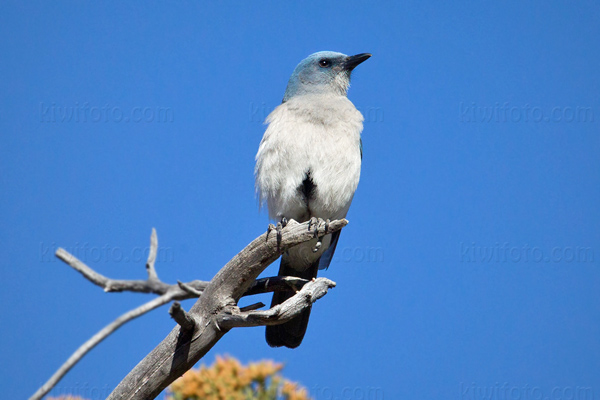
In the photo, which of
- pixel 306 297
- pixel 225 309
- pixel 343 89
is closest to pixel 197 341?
pixel 225 309

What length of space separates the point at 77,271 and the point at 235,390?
197 cm

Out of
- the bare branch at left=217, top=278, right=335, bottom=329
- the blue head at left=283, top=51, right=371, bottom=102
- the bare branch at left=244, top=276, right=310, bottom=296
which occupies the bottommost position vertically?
the bare branch at left=217, top=278, right=335, bottom=329

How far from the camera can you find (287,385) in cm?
490

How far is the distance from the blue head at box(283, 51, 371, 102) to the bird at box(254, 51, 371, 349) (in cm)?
26

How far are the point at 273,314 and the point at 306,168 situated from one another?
6.12 feet

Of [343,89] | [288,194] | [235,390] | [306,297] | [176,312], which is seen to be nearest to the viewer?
[176,312]

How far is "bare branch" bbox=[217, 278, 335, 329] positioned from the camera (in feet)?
14.6

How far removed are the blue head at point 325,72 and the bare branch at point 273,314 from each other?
2.82m

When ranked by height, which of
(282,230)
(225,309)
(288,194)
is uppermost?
(288,194)

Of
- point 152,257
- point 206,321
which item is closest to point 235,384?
point 206,321

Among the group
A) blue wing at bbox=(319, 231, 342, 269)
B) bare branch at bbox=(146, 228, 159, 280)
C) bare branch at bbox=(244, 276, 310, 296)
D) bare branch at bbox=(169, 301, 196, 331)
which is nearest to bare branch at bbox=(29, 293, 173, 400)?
bare branch at bbox=(146, 228, 159, 280)

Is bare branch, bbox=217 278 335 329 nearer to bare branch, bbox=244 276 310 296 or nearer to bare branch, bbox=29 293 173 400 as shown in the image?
bare branch, bbox=244 276 310 296

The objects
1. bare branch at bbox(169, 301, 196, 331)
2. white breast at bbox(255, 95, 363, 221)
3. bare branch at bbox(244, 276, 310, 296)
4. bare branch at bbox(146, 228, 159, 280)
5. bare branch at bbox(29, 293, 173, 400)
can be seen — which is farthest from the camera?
white breast at bbox(255, 95, 363, 221)

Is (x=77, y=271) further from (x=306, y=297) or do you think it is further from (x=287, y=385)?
(x=287, y=385)
